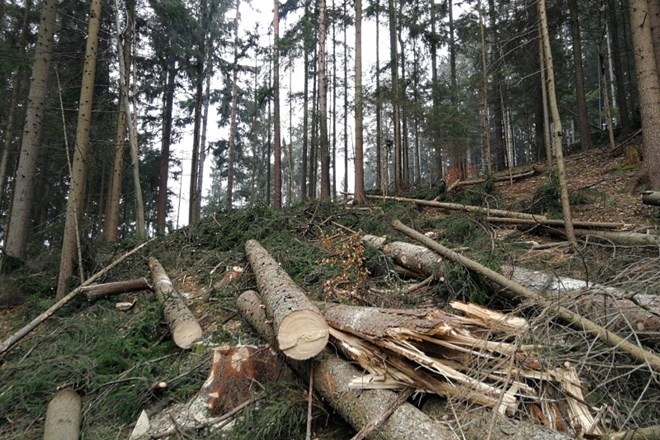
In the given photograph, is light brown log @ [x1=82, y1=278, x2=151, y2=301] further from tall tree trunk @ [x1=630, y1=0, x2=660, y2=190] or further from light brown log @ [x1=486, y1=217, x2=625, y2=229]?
tall tree trunk @ [x1=630, y1=0, x2=660, y2=190]

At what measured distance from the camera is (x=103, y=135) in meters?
14.2

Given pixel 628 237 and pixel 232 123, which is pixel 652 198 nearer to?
pixel 628 237

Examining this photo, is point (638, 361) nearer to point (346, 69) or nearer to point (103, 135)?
point (103, 135)

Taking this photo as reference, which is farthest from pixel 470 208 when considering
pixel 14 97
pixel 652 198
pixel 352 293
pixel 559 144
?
pixel 14 97

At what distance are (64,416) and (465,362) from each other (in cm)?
363

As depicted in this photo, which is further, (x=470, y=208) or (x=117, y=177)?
(x=117, y=177)

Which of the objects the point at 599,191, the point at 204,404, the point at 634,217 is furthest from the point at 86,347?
the point at 599,191

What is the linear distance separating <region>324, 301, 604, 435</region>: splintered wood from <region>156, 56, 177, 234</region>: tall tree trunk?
50.7 feet

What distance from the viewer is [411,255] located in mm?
5426

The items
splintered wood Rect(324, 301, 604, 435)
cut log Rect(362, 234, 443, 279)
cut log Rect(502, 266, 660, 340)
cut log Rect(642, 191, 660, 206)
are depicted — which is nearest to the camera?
splintered wood Rect(324, 301, 604, 435)

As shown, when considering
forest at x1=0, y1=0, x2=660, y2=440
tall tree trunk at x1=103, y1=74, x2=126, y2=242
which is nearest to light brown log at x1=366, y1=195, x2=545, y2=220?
forest at x1=0, y1=0, x2=660, y2=440

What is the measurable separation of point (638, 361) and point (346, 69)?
70.8 feet

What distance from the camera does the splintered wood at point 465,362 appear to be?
2.34m

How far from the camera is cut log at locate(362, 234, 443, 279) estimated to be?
4.96 metres
